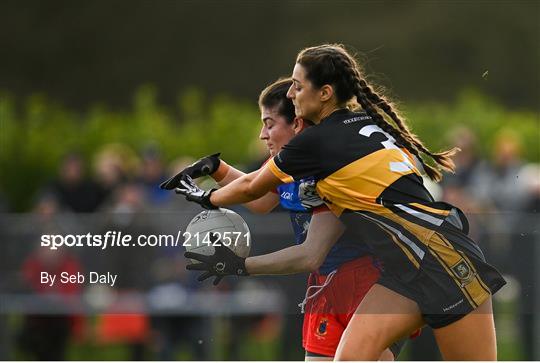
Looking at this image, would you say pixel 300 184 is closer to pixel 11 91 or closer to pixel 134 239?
pixel 134 239

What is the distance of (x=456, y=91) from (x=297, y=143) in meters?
20.3

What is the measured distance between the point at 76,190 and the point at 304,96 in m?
6.11

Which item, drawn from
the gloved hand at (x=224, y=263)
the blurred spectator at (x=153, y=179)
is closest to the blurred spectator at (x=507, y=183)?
the blurred spectator at (x=153, y=179)

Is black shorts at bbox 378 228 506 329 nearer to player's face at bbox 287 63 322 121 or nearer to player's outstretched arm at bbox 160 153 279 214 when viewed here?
player's face at bbox 287 63 322 121

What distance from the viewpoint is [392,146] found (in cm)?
568

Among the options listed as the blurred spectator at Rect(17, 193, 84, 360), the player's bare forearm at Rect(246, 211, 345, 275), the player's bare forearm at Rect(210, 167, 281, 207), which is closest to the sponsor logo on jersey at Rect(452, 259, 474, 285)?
the player's bare forearm at Rect(246, 211, 345, 275)

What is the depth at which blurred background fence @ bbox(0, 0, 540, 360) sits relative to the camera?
10000 millimetres

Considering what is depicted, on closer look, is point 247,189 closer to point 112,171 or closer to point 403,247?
point 403,247

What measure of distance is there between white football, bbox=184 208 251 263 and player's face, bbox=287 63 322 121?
70cm

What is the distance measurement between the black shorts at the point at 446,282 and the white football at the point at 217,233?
853 mm

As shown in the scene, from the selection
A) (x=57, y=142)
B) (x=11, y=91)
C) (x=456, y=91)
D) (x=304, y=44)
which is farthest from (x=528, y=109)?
(x=57, y=142)

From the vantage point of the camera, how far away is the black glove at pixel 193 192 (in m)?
5.91

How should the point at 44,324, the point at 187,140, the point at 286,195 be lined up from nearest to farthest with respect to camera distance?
the point at 286,195, the point at 44,324, the point at 187,140

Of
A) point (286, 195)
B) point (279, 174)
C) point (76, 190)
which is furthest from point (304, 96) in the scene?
point (76, 190)
